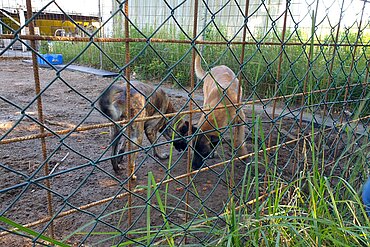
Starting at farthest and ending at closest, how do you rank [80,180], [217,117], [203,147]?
1. [217,117]
2. [203,147]
3. [80,180]

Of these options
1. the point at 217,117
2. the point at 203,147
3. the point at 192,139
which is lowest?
the point at 203,147

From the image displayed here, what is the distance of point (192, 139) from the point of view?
5.22 ft

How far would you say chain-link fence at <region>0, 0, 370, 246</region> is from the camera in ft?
4.28

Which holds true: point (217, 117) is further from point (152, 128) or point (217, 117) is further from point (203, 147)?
point (152, 128)

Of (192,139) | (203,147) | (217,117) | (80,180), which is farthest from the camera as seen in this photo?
(217,117)

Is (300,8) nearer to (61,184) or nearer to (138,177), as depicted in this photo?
(138,177)

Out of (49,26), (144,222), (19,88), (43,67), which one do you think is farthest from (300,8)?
(49,26)

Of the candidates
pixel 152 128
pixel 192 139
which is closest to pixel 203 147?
pixel 152 128

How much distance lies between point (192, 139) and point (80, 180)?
6.20ft

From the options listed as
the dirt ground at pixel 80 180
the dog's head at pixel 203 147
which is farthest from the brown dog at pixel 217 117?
the dirt ground at pixel 80 180

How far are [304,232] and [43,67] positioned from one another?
10.2 meters

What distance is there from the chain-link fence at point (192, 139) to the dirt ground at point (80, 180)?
0.05 feet

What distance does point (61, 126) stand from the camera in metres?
4.67

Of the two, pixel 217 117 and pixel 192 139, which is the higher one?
pixel 192 139
